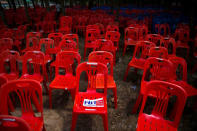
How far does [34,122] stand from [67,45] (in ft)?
9.09

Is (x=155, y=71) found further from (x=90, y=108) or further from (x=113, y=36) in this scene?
(x=113, y=36)

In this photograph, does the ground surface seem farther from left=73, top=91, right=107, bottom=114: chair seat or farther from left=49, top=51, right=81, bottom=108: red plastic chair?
left=73, top=91, right=107, bottom=114: chair seat

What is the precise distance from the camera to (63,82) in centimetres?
283

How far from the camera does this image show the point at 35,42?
4547 mm

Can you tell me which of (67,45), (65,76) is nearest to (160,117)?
(65,76)

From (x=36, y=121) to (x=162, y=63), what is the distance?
2.71 m

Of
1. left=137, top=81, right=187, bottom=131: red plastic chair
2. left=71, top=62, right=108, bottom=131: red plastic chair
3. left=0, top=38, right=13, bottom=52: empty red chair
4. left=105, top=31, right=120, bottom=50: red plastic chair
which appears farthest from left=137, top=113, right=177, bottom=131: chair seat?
left=0, top=38, right=13, bottom=52: empty red chair

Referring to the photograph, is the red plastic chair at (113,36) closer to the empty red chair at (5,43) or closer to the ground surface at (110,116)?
the ground surface at (110,116)

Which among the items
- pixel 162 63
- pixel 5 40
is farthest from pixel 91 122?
pixel 5 40

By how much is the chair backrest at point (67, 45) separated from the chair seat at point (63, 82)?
53.6 inches

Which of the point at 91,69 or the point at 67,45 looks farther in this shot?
the point at 67,45

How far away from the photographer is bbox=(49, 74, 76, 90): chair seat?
2.68 meters

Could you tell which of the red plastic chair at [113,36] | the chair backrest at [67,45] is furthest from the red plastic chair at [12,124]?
the red plastic chair at [113,36]

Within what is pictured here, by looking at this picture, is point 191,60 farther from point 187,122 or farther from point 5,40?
point 5,40
